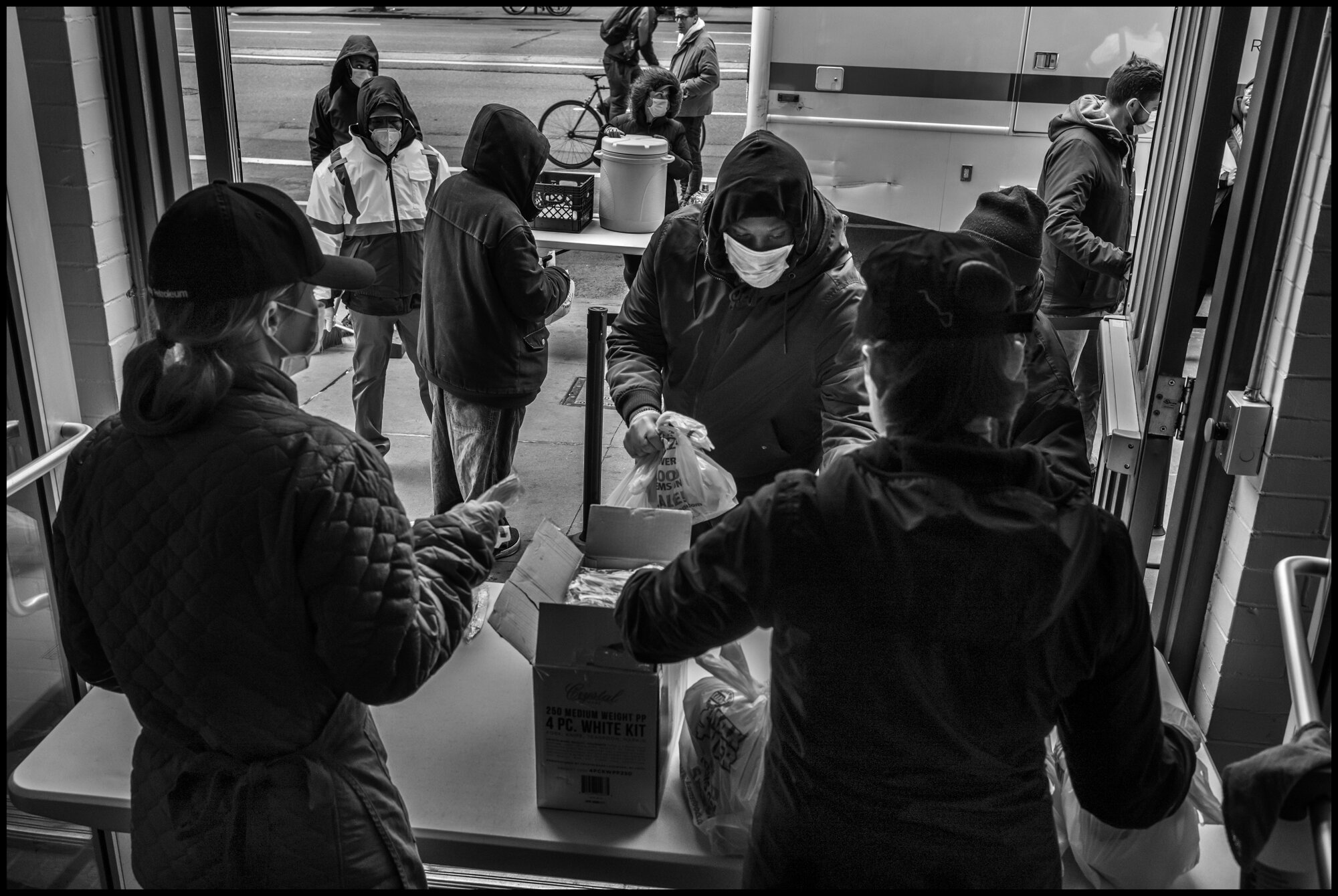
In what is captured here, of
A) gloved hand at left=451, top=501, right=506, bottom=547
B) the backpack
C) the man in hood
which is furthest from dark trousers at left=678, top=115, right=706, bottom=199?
gloved hand at left=451, top=501, right=506, bottom=547

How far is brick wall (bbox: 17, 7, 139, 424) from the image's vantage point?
258 centimetres

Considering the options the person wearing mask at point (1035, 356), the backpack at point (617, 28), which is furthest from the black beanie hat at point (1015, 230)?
the backpack at point (617, 28)

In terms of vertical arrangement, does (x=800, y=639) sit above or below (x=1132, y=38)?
below

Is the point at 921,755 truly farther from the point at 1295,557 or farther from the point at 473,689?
the point at 473,689

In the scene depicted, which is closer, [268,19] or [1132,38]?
[1132,38]

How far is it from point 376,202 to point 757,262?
2.83 meters

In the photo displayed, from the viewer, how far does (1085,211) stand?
4875 millimetres

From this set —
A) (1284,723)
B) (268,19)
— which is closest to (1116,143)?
(1284,723)

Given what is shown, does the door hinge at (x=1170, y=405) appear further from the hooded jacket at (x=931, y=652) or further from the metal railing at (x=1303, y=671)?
the hooded jacket at (x=931, y=652)

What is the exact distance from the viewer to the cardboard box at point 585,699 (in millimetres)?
1900

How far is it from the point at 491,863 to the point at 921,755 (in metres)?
0.91

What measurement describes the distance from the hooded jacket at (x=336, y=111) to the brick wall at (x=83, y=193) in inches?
123

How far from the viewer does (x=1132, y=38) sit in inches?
258

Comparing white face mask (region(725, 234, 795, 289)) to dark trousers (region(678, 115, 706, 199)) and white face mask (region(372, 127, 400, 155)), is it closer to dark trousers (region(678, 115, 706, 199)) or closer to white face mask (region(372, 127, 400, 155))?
white face mask (region(372, 127, 400, 155))
